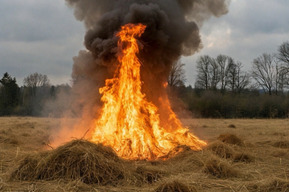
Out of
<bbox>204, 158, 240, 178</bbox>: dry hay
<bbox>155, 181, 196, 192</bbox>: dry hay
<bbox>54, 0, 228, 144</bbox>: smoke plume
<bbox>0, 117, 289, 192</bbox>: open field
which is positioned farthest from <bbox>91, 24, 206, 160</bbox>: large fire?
<bbox>155, 181, 196, 192</bbox>: dry hay

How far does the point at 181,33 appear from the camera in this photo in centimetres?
1150

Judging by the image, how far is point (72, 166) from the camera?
20.6 ft

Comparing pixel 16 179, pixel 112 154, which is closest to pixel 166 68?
pixel 112 154

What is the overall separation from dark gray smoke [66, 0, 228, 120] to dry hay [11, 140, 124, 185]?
16.2 feet

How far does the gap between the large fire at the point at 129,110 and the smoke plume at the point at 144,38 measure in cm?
42

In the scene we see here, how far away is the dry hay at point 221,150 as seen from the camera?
353 inches

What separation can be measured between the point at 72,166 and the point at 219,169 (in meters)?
3.47

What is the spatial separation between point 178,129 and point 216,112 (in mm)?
27948

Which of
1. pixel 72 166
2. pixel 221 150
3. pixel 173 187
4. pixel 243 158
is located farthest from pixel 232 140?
pixel 72 166

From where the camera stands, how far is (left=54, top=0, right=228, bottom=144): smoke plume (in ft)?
35.1

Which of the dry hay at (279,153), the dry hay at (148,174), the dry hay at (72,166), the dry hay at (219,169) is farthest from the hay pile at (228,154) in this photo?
the dry hay at (72,166)

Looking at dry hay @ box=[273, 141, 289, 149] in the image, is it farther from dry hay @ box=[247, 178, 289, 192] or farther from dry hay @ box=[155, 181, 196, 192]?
dry hay @ box=[155, 181, 196, 192]

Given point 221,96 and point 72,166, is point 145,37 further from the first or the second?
point 221,96

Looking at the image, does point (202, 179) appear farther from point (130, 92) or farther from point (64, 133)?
point (64, 133)
